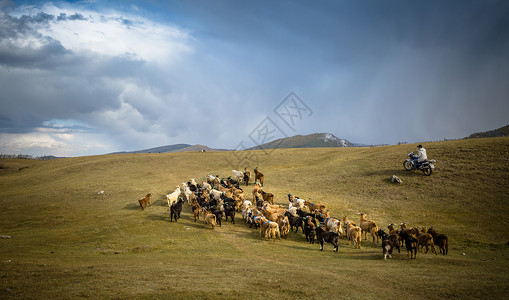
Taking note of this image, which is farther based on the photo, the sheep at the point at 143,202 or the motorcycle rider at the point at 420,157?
the motorcycle rider at the point at 420,157

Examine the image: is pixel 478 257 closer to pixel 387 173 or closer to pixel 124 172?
pixel 387 173

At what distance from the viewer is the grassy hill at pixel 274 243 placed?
771cm

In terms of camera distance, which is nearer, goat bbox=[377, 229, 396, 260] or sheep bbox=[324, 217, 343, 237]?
goat bbox=[377, 229, 396, 260]

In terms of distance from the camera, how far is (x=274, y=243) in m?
14.5

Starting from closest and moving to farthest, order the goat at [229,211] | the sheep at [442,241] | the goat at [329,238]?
the sheep at [442,241] → the goat at [329,238] → the goat at [229,211]

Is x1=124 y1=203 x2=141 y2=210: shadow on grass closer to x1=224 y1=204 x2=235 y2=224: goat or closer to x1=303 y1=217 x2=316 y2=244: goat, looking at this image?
x1=224 y1=204 x2=235 y2=224: goat

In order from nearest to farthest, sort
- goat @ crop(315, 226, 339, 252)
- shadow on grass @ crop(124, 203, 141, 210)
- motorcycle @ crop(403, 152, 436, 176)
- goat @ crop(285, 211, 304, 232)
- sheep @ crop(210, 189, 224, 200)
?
goat @ crop(315, 226, 339, 252), goat @ crop(285, 211, 304, 232), shadow on grass @ crop(124, 203, 141, 210), sheep @ crop(210, 189, 224, 200), motorcycle @ crop(403, 152, 436, 176)

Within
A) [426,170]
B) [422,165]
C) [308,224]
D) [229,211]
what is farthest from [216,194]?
[426,170]

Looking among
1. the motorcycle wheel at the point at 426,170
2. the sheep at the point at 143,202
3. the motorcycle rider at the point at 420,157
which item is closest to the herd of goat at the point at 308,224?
the sheep at the point at 143,202

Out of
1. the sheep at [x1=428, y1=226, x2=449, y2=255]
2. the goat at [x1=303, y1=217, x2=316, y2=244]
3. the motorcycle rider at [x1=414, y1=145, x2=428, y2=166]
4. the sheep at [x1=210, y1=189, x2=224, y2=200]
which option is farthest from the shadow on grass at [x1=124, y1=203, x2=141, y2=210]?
the motorcycle rider at [x1=414, y1=145, x2=428, y2=166]

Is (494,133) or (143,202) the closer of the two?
(143,202)

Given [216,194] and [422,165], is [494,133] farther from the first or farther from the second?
[216,194]

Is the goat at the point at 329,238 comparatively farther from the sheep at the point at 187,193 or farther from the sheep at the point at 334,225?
the sheep at the point at 187,193

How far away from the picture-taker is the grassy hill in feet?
25.3
